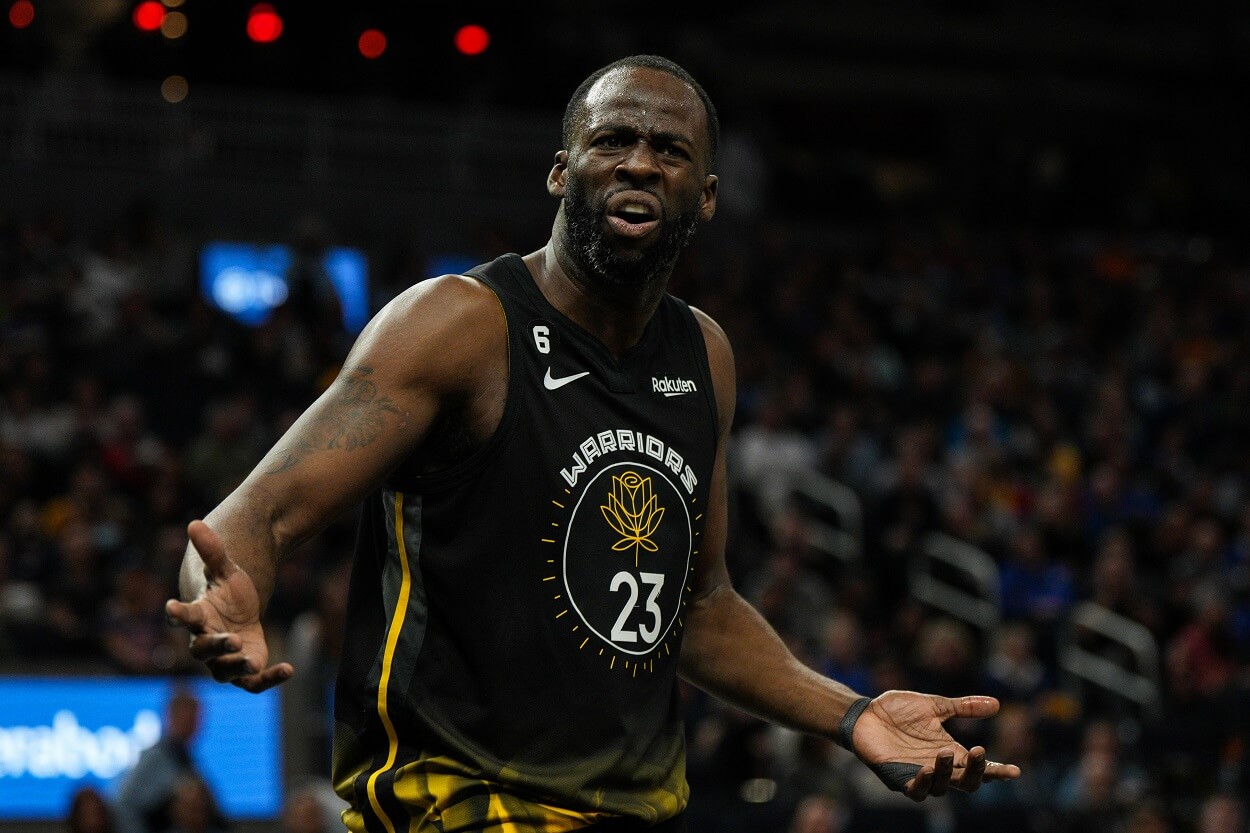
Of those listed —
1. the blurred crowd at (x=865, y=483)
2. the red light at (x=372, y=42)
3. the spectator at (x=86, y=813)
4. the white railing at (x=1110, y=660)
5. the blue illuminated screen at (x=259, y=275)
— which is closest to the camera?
the spectator at (x=86, y=813)

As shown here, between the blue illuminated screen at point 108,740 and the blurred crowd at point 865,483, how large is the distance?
0.18 metres

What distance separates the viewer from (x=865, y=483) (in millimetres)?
15289

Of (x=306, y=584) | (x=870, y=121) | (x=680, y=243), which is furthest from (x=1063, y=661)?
(x=870, y=121)

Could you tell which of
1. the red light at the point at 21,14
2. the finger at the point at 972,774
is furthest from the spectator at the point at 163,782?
the red light at the point at 21,14

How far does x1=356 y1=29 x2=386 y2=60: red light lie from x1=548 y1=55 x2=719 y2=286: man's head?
705 inches

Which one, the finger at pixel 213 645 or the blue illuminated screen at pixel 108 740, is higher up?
the finger at pixel 213 645

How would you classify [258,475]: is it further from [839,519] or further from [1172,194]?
[1172,194]

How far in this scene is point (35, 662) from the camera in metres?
9.95

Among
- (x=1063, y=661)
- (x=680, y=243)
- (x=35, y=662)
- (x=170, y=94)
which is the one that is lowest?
(x=1063, y=661)

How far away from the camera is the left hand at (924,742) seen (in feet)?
11.7

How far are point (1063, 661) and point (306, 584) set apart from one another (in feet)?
19.4

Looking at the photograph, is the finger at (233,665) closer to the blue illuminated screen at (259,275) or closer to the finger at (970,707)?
the finger at (970,707)

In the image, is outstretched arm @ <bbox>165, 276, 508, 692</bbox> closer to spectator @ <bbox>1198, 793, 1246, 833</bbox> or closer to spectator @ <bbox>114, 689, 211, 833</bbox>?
spectator @ <bbox>114, 689, 211, 833</bbox>

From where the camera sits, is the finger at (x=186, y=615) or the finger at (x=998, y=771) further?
the finger at (x=998, y=771)
